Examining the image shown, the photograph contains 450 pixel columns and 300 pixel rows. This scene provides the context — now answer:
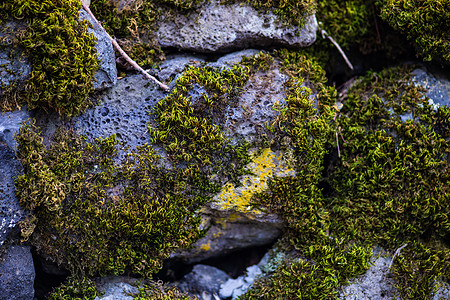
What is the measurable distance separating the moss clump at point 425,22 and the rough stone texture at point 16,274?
382 centimetres

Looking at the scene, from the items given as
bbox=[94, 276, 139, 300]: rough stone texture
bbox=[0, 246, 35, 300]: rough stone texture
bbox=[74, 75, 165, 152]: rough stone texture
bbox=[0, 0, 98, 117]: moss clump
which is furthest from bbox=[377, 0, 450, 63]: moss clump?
bbox=[0, 246, 35, 300]: rough stone texture

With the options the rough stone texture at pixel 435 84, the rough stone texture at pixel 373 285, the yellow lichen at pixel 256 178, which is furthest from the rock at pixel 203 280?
the rough stone texture at pixel 435 84

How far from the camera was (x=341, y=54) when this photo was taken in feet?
12.9

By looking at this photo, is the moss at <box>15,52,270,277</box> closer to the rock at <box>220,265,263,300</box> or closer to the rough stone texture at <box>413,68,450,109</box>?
the rock at <box>220,265,263,300</box>

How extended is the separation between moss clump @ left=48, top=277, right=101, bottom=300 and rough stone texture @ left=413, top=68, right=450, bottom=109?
3.54 metres

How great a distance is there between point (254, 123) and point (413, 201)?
5.35ft

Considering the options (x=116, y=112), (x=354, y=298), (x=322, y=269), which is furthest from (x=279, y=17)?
(x=354, y=298)

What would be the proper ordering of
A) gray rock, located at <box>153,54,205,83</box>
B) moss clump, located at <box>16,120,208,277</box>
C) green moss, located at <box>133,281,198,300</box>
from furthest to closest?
gray rock, located at <box>153,54,205,83</box>, green moss, located at <box>133,281,198,300</box>, moss clump, located at <box>16,120,208,277</box>

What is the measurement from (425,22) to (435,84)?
63cm

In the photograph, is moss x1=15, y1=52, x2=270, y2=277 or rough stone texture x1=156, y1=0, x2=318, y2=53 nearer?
moss x1=15, y1=52, x2=270, y2=277

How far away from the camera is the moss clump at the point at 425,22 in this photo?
3.25 meters

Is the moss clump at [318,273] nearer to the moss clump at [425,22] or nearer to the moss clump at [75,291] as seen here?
the moss clump at [75,291]

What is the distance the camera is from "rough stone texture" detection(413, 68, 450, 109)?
3516 mm

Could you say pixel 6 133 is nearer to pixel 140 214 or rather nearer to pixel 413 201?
pixel 140 214
